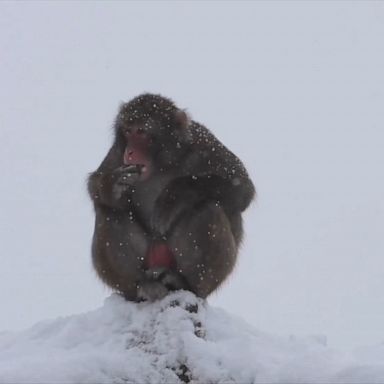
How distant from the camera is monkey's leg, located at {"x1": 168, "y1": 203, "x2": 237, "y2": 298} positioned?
16.3 ft

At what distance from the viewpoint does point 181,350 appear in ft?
14.4

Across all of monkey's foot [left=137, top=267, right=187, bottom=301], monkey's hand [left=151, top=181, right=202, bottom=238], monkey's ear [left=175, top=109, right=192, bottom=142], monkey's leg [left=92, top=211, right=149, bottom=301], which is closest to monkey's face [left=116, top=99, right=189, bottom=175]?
monkey's ear [left=175, top=109, right=192, bottom=142]

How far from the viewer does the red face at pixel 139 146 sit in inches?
201

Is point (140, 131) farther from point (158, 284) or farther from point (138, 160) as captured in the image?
point (158, 284)

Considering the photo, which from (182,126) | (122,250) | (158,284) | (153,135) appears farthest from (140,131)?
(158,284)

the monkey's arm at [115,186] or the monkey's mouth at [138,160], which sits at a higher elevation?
the monkey's mouth at [138,160]

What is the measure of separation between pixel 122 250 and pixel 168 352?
35.4 inches

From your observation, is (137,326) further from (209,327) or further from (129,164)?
(129,164)

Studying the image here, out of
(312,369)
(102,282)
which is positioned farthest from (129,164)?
(312,369)

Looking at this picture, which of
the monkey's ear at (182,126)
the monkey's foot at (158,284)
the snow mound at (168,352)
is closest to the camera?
the snow mound at (168,352)

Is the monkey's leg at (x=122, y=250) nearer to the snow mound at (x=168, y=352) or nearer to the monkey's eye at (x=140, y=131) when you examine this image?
the snow mound at (x=168, y=352)

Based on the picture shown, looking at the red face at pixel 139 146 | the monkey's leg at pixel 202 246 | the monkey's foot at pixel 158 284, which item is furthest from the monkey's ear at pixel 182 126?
the monkey's foot at pixel 158 284

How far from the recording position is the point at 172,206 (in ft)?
16.5

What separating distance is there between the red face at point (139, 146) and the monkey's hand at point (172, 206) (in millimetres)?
221
